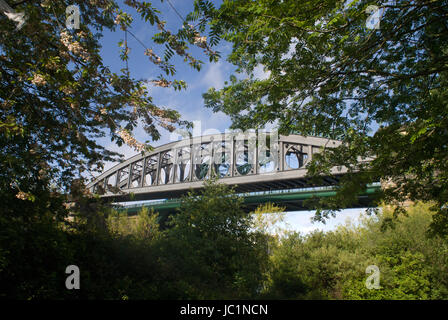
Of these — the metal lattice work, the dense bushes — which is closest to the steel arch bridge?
the metal lattice work

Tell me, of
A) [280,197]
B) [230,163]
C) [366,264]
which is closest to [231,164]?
[230,163]

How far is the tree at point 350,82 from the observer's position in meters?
6.10

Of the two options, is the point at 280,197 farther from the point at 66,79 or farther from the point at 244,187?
the point at 66,79

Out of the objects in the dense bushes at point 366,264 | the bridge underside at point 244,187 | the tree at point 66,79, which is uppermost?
the bridge underside at point 244,187

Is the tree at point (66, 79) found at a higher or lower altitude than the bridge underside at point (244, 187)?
lower

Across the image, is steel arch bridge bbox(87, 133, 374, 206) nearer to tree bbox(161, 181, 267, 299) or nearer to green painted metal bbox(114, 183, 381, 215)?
green painted metal bbox(114, 183, 381, 215)

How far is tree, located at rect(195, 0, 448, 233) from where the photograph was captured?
20.0 ft

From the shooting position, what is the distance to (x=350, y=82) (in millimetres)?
8664

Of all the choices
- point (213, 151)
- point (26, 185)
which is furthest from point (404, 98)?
point (213, 151)

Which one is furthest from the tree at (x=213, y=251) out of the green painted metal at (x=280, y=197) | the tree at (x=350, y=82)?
the green painted metal at (x=280, y=197)

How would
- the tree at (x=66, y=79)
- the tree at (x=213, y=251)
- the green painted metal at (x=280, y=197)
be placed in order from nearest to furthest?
the tree at (x=66, y=79)
the tree at (x=213, y=251)
the green painted metal at (x=280, y=197)

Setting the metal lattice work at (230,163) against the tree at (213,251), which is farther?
the metal lattice work at (230,163)

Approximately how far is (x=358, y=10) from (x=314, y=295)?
13.9 meters

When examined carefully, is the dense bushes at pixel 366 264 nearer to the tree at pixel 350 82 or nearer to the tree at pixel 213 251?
the tree at pixel 213 251
